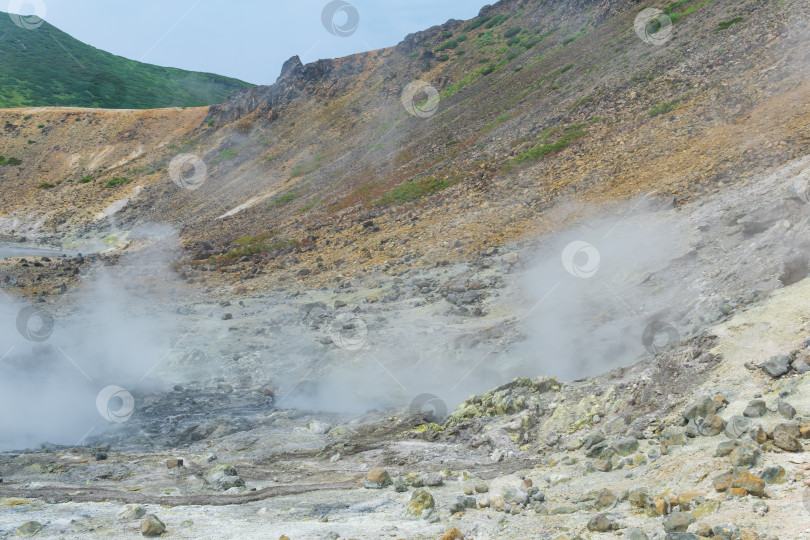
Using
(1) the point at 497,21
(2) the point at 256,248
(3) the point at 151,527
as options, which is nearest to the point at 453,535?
(3) the point at 151,527

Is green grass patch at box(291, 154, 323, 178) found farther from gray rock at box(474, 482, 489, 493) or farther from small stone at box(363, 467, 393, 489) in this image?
gray rock at box(474, 482, 489, 493)

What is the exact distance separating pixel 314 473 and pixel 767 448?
540 cm

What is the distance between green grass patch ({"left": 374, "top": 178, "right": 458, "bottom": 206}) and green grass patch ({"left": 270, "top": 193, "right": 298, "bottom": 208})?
10.5 metres

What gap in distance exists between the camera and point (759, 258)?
10047 millimetres

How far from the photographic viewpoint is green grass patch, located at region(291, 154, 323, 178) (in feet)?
142

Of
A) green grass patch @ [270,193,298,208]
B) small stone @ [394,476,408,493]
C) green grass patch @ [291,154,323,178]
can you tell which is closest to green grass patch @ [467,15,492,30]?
green grass patch @ [291,154,323,178]

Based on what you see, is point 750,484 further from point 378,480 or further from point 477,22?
point 477,22

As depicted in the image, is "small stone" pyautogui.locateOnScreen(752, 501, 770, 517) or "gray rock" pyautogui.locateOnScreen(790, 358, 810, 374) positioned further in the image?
"gray rock" pyautogui.locateOnScreen(790, 358, 810, 374)

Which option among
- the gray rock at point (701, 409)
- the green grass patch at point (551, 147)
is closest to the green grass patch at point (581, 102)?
the green grass patch at point (551, 147)

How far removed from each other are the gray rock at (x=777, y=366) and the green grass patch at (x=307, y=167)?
129 ft

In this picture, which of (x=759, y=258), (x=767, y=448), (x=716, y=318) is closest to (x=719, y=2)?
(x=759, y=258)

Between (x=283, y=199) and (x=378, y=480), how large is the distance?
32.9 m

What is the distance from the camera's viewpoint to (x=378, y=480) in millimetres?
6625

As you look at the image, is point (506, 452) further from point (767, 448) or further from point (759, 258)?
point (759, 258)
